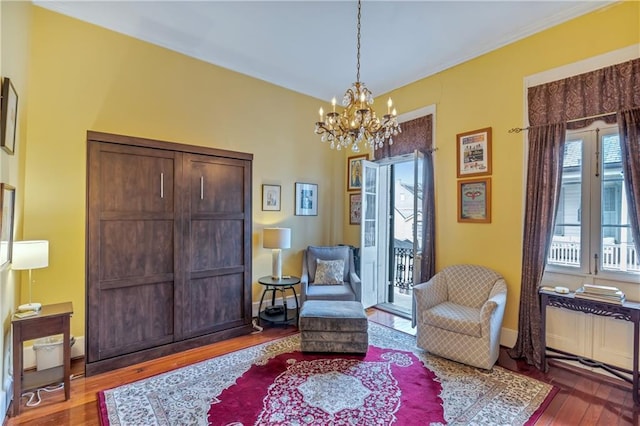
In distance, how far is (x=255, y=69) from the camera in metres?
4.17

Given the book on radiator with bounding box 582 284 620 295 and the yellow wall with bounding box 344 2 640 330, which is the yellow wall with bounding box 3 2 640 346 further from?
the book on radiator with bounding box 582 284 620 295

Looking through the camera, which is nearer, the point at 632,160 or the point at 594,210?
the point at 632,160

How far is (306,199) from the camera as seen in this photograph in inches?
192

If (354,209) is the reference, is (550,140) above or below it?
above

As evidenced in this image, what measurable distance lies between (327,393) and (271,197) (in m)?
2.74

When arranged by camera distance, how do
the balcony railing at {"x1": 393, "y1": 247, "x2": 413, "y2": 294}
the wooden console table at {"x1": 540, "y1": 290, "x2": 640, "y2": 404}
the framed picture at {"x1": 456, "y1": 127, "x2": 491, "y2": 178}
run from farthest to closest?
the balcony railing at {"x1": 393, "y1": 247, "x2": 413, "y2": 294} < the framed picture at {"x1": 456, "y1": 127, "x2": 491, "y2": 178} < the wooden console table at {"x1": 540, "y1": 290, "x2": 640, "y2": 404}

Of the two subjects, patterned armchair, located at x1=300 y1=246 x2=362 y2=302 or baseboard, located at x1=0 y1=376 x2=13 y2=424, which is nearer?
baseboard, located at x1=0 y1=376 x2=13 y2=424

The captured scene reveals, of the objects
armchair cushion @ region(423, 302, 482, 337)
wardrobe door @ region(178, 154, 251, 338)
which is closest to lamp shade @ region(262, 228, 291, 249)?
wardrobe door @ region(178, 154, 251, 338)

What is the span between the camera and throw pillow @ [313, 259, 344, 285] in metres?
4.27

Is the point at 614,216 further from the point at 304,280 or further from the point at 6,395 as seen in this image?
the point at 6,395

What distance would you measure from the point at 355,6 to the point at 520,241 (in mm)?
2963

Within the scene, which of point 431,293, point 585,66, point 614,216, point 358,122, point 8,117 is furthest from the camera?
point 431,293

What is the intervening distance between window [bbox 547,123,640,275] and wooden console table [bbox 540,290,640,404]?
409 mm

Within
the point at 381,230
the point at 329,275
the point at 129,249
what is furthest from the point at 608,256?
the point at 129,249
